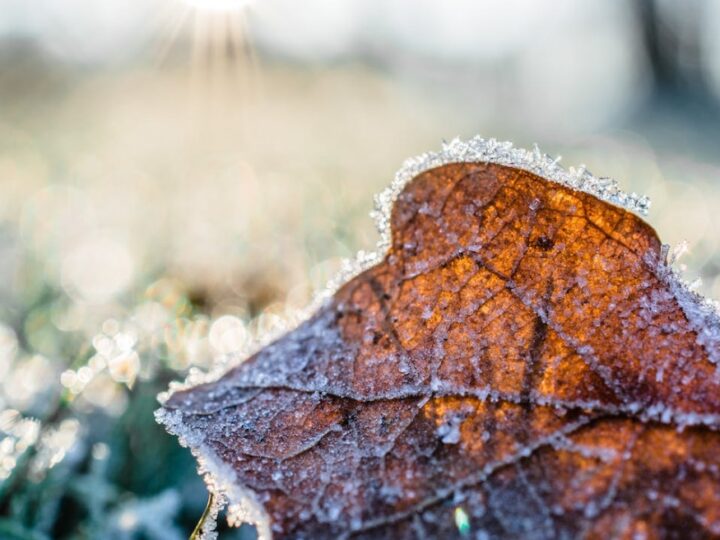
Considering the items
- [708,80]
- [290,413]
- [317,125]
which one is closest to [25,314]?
[290,413]

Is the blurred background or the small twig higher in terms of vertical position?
the blurred background

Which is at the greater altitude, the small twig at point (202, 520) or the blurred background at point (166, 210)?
the blurred background at point (166, 210)

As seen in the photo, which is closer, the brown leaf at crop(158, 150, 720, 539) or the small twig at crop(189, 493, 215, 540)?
the brown leaf at crop(158, 150, 720, 539)

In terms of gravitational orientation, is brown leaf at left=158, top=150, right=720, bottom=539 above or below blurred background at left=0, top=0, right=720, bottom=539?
below

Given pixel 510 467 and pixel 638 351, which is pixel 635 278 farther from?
pixel 510 467

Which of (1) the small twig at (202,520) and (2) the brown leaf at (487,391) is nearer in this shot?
(2) the brown leaf at (487,391)
